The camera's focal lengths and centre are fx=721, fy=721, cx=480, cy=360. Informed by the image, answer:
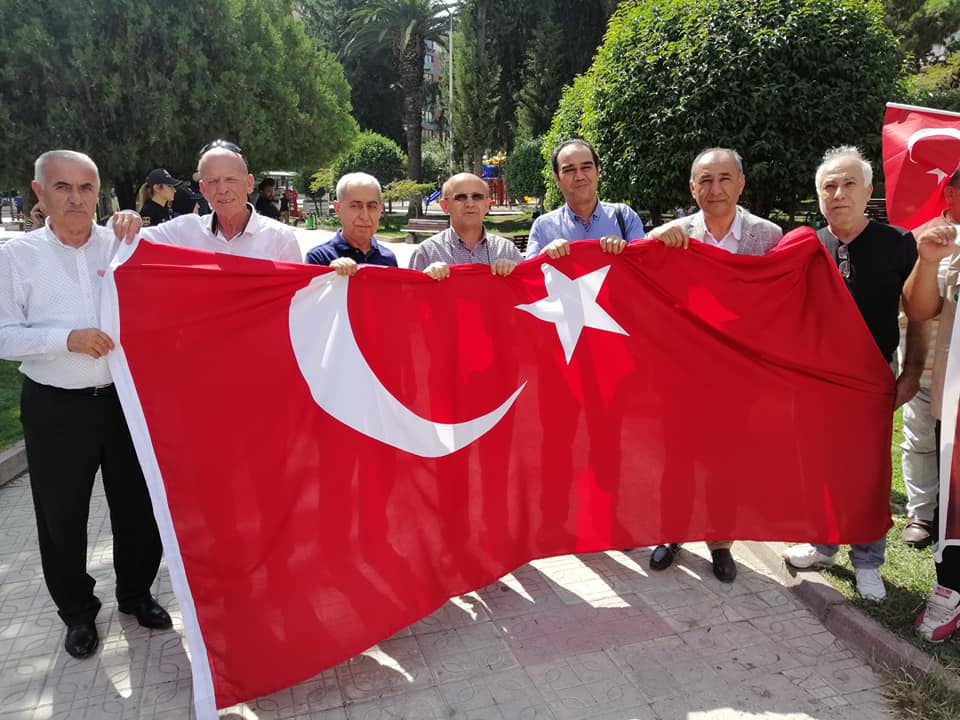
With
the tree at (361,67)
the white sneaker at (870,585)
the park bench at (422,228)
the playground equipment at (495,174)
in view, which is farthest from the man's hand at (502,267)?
the tree at (361,67)

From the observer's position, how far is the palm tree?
3256cm

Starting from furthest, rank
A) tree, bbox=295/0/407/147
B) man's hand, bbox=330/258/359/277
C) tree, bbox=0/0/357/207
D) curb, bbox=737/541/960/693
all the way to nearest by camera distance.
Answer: tree, bbox=295/0/407/147
tree, bbox=0/0/357/207
man's hand, bbox=330/258/359/277
curb, bbox=737/541/960/693

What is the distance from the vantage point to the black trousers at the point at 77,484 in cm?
304

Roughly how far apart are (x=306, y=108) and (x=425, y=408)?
15.0 metres

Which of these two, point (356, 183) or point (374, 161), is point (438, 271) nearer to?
point (356, 183)

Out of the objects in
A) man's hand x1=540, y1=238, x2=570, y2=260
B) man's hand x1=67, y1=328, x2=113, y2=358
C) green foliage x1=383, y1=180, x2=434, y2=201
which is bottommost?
man's hand x1=67, y1=328, x2=113, y2=358

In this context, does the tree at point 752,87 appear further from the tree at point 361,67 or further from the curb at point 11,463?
the tree at point 361,67

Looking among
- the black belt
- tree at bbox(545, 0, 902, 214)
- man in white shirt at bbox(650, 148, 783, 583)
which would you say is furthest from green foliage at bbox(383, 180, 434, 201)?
the black belt

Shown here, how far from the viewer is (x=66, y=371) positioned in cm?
297

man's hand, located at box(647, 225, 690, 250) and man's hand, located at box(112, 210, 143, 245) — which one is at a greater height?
man's hand, located at box(112, 210, 143, 245)

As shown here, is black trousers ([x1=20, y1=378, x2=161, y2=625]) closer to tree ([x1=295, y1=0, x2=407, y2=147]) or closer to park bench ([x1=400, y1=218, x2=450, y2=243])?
park bench ([x1=400, y1=218, x2=450, y2=243])

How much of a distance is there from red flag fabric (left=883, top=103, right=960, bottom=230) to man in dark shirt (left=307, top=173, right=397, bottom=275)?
2641 millimetres

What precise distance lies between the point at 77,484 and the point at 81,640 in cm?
72

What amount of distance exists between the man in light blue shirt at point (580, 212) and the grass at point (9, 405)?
4791 millimetres
